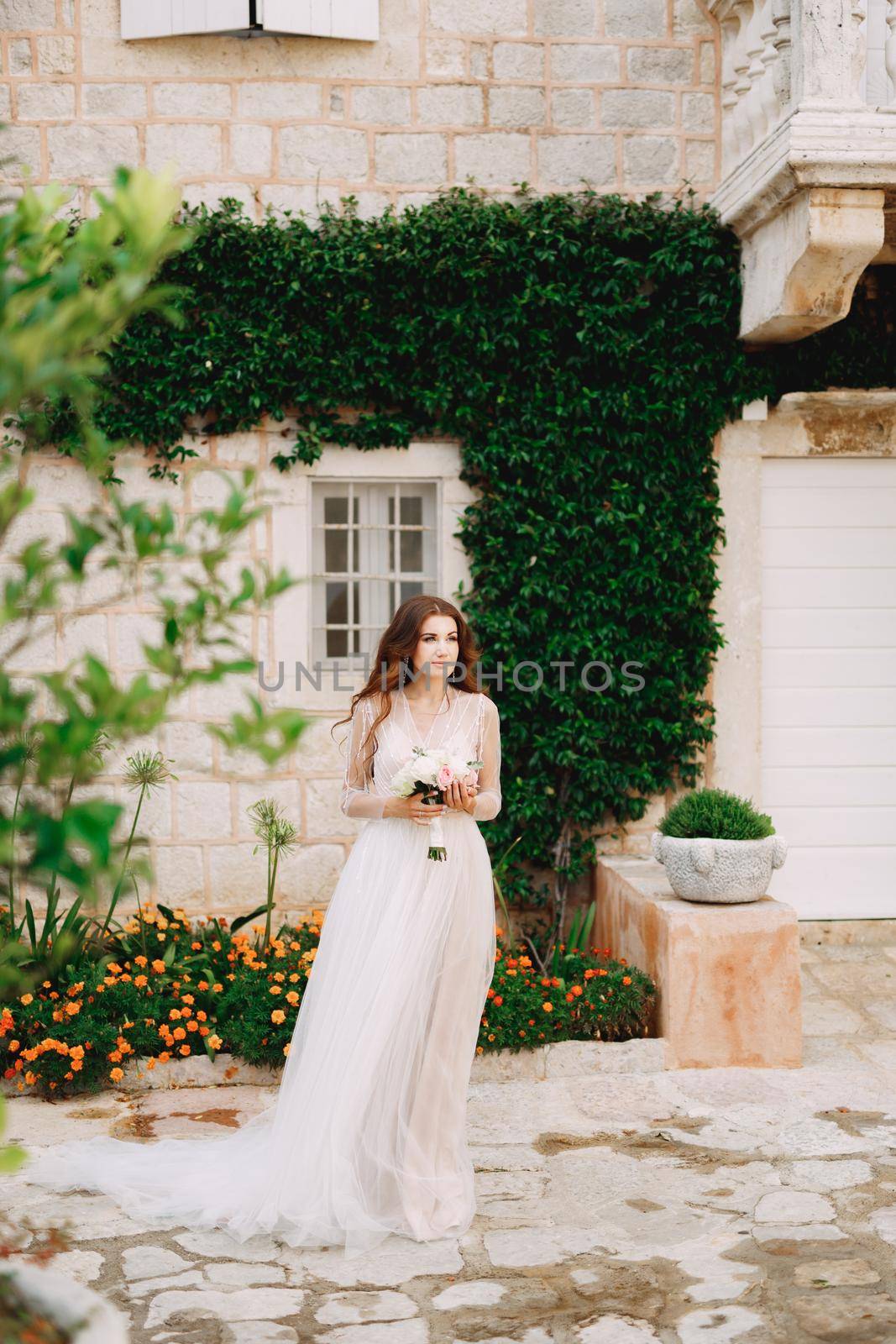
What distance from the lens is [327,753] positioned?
654 cm

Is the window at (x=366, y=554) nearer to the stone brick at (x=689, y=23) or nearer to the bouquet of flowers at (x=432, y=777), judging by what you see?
the stone brick at (x=689, y=23)

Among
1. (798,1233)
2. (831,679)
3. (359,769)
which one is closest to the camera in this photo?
(798,1233)

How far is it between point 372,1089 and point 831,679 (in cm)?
402

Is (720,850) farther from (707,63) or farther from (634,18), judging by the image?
(634,18)

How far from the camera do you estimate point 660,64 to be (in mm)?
6617

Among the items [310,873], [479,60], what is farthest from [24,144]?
[310,873]

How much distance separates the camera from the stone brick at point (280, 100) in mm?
6457

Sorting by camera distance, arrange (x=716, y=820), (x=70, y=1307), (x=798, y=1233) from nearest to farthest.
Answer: (x=70, y=1307), (x=798, y=1233), (x=716, y=820)

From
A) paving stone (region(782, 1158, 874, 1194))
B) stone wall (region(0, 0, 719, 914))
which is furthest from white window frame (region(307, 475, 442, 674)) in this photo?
paving stone (region(782, 1158, 874, 1194))

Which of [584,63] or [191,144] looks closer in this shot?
[191,144]

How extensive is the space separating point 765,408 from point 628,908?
271 cm

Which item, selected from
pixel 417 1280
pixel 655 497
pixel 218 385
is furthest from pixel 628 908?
pixel 218 385

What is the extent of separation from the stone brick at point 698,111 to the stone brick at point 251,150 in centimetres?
213

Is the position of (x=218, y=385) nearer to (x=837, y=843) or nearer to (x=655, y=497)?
(x=655, y=497)
